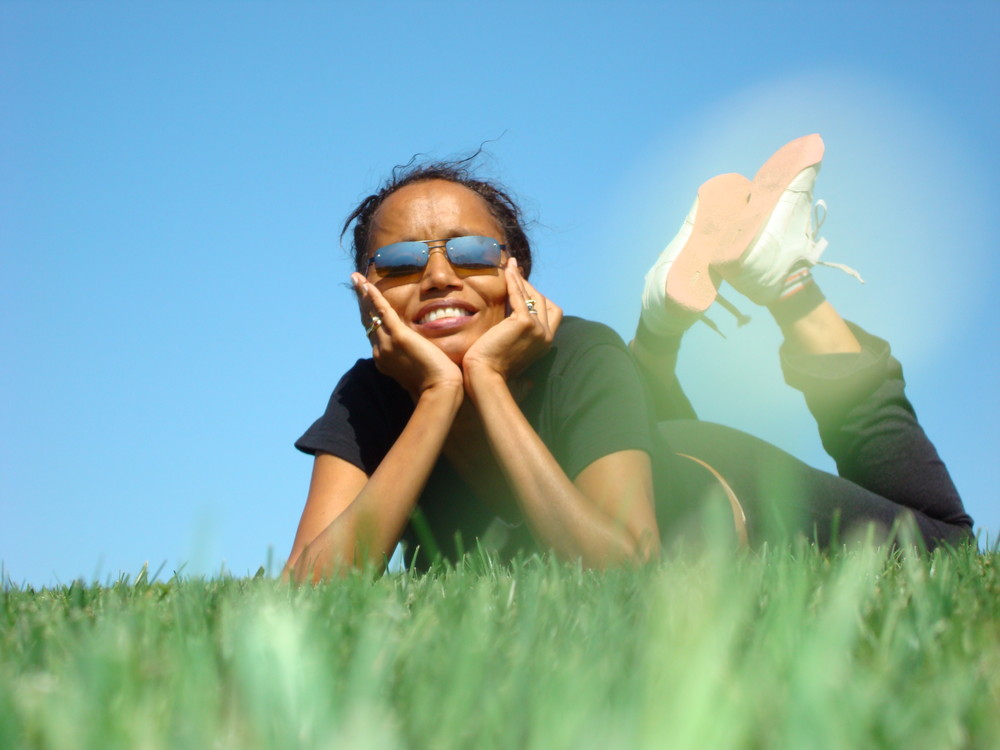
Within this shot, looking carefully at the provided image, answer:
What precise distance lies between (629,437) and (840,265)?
2.80m

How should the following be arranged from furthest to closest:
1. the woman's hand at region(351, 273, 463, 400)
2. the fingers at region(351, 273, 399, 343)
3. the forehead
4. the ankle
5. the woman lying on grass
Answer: the ankle
the forehead
the fingers at region(351, 273, 399, 343)
the woman's hand at region(351, 273, 463, 400)
the woman lying on grass

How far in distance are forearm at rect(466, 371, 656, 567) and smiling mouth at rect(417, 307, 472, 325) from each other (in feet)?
2.37

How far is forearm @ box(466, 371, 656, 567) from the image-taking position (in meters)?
2.95

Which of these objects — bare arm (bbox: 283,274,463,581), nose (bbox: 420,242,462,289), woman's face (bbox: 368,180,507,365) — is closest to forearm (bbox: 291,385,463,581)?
bare arm (bbox: 283,274,463,581)

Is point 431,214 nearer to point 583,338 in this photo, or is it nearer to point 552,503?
point 583,338

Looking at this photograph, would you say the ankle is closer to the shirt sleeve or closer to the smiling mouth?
the shirt sleeve

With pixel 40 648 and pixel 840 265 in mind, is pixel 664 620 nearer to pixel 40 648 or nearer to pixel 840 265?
pixel 40 648

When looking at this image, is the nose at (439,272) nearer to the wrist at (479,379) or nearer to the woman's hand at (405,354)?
the woman's hand at (405,354)

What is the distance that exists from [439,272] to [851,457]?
254 centimetres

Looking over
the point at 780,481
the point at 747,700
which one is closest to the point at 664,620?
the point at 747,700

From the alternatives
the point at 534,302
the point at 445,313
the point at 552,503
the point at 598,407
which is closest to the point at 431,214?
the point at 445,313

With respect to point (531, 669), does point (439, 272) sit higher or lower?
higher

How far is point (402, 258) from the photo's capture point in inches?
155

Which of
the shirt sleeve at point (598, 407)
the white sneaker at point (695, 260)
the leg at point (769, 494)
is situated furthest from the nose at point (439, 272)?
the white sneaker at point (695, 260)
